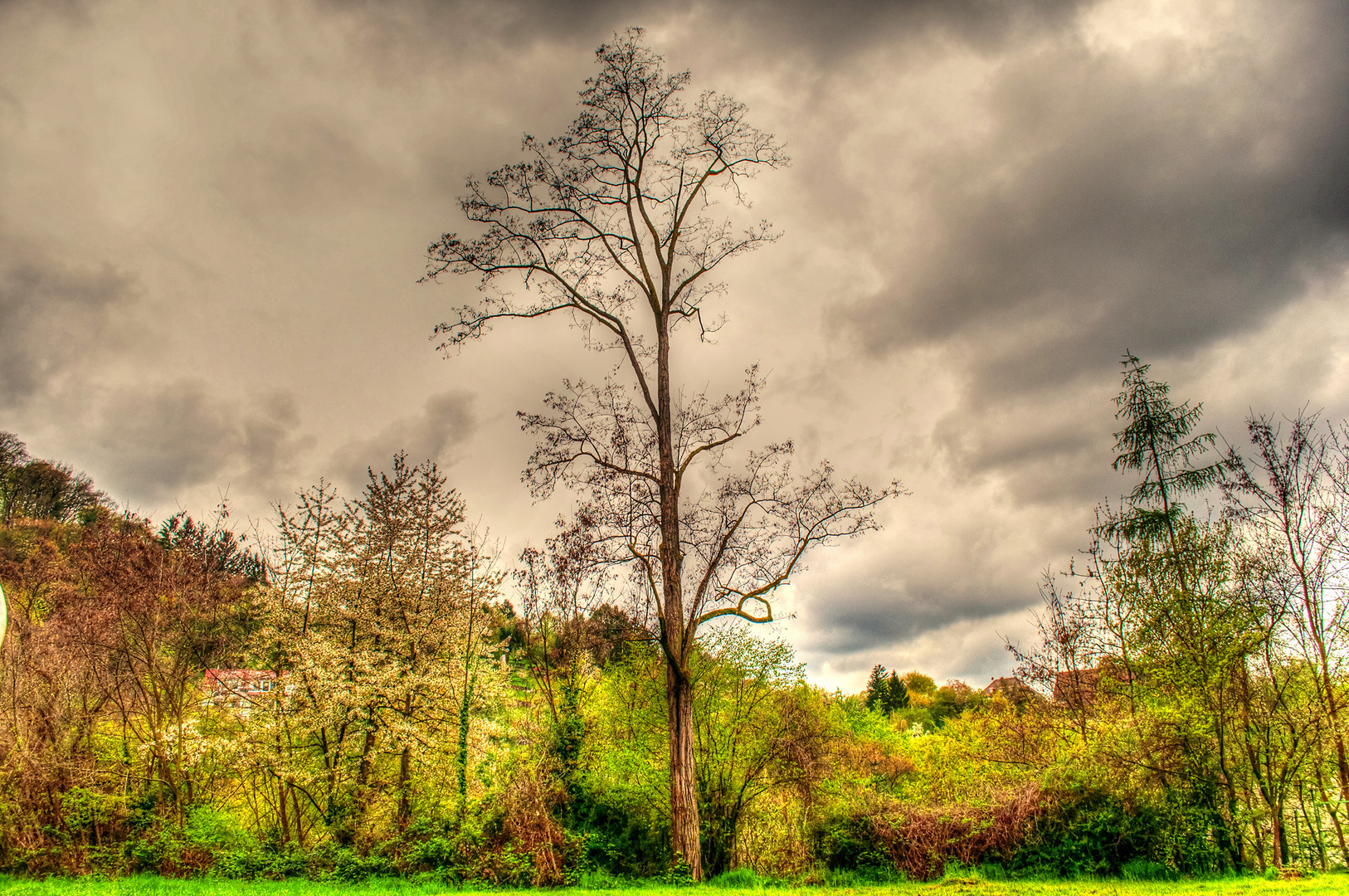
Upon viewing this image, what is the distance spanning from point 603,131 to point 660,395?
20.4ft

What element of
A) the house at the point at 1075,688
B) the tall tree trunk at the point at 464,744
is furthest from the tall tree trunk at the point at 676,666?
the house at the point at 1075,688

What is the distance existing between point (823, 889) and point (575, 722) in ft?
20.1

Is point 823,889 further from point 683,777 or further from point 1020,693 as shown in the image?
point 1020,693

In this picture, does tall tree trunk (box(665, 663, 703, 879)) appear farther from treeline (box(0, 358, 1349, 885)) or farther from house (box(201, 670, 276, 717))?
house (box(201, 670, 276, 717))

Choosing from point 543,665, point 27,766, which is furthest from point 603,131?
point 27,766

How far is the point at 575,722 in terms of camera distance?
48.0 feet

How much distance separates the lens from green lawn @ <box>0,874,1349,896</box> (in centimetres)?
941

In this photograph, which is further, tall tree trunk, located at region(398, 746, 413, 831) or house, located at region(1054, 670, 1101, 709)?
house, located at region(1054, 670, 1101, 709)

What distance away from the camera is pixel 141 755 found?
1484cm

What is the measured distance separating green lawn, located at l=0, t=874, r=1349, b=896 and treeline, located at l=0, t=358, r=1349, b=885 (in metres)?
0.94

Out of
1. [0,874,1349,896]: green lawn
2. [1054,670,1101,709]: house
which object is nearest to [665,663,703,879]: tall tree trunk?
[0,874,1349,896]: green lawn

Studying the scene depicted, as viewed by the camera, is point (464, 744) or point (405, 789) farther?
point (464, 744)

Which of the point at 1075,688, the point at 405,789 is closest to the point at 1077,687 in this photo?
the point at 1075,688

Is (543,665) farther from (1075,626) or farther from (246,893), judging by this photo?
(1075,626)
